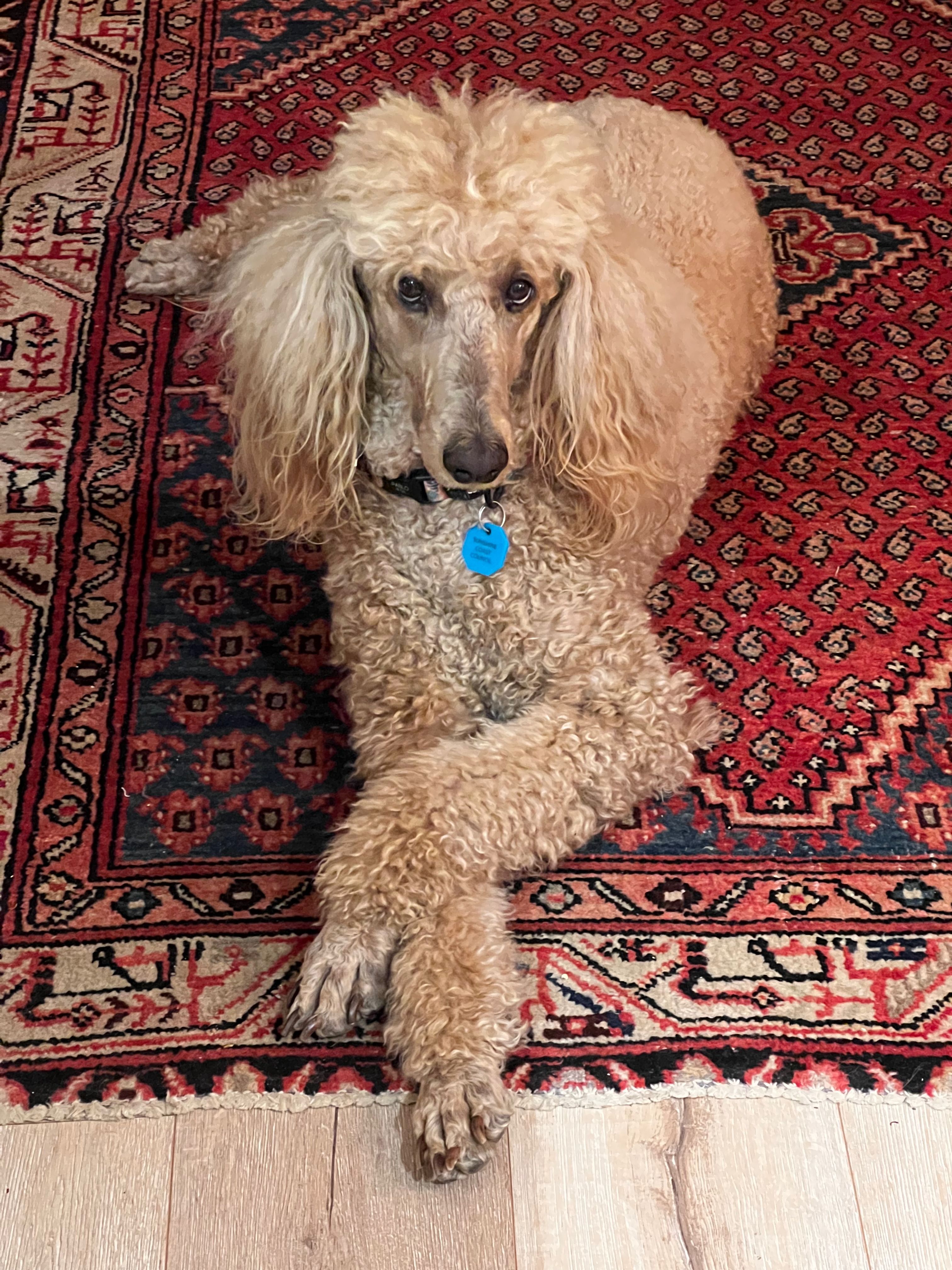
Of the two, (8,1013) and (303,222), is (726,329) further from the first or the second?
(8,1013)

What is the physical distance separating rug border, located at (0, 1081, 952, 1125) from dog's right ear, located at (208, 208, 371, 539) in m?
0.80

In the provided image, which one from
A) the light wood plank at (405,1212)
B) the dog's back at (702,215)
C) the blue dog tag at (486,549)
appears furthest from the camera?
the dog's back at (702,215)

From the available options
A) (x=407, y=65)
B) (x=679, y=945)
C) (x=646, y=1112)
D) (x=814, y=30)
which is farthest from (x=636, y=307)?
(x=814, y=30)

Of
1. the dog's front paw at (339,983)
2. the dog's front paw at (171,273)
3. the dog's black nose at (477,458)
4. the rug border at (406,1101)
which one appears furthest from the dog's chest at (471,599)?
the dog's front paw at (171,273)

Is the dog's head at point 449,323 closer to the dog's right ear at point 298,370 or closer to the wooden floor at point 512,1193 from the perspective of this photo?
Result: the dog's right ear at point 298,370

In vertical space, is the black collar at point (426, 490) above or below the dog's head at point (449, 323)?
below

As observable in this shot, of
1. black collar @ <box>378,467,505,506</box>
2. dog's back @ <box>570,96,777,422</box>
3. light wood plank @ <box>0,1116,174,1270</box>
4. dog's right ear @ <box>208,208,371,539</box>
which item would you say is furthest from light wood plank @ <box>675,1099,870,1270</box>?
dog's back @ <box>570,96,777,422</box>

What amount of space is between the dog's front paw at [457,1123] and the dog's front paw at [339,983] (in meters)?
0.14

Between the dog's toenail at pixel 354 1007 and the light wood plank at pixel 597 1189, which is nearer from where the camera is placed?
the light wood plank at pixel 597 1189

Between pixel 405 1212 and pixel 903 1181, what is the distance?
60 cm

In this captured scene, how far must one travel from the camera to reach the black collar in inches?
70.0

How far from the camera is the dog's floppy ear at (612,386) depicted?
1.68m

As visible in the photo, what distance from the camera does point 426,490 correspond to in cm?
178

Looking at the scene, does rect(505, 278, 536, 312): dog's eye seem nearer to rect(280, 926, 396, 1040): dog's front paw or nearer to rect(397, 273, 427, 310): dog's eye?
rect(397, 273, 427, 310): dog's eye
